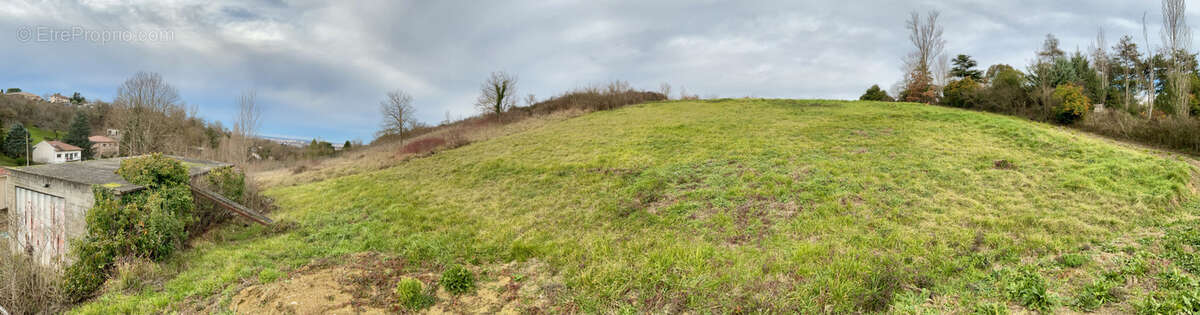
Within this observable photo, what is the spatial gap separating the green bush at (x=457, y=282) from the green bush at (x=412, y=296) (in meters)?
0.24

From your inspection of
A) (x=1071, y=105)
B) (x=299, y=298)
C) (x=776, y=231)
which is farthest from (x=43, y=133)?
(x=1071, y=105)

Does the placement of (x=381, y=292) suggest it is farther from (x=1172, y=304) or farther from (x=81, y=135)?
(x=81, y=135)

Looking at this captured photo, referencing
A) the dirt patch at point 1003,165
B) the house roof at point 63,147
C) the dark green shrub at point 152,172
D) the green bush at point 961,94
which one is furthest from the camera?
the house roof at point 63,147

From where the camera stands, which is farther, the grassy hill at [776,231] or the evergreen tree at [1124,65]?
the evergreen tree at [1124,65]

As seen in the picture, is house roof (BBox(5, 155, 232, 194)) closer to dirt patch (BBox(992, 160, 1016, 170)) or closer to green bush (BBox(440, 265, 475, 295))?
green bush (BBox(440, 265, 475, 295))

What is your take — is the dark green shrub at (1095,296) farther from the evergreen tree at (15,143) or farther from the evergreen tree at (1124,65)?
the evergreen tree at (15,143)

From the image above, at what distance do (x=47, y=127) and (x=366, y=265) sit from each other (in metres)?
77.8

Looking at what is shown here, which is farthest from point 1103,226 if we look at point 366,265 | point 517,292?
point 366,265

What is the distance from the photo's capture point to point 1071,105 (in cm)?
1630

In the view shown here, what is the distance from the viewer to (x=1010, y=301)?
12.5ft

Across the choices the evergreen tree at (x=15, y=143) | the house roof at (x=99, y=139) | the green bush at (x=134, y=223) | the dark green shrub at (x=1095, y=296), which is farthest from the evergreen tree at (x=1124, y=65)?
the evergreen tree at (x=15, y=143)

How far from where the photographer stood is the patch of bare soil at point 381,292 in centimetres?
439

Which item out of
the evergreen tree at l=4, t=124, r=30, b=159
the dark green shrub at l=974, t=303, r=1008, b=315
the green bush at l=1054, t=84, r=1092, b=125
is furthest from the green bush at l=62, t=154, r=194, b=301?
the evergreen tree at l=4, t=124, r=30, b=159

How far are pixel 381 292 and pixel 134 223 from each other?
4.63m
